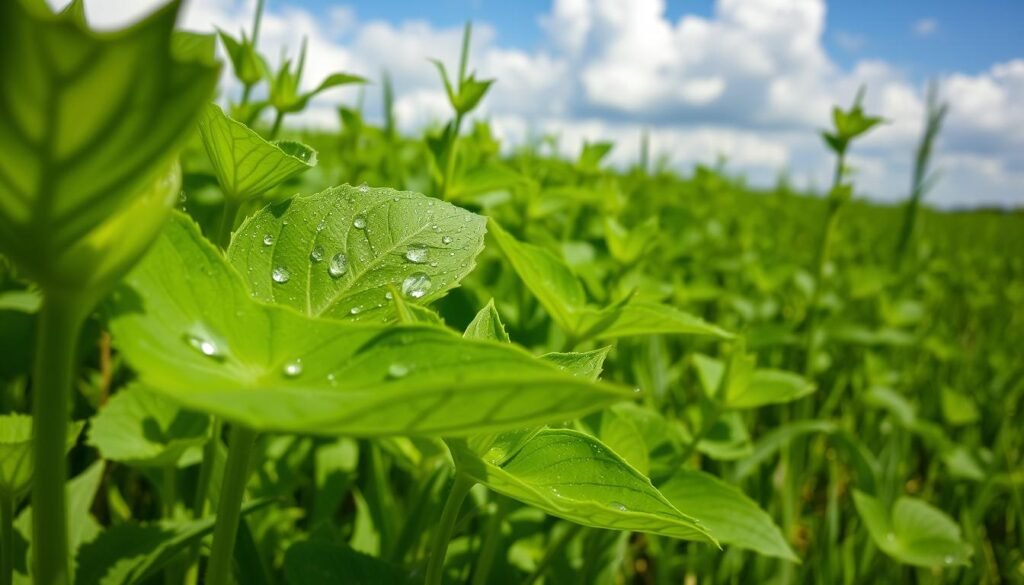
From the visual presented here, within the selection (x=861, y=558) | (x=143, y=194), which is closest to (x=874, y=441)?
(x=861, y=558)

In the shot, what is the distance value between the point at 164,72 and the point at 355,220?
425 millimetres

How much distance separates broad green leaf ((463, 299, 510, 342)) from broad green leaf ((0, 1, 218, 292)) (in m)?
0.35

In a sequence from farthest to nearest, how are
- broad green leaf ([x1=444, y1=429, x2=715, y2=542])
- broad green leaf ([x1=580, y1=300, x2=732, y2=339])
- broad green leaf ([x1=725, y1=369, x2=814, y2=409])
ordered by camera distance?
1. broad green leaf ([x1=725, y1=369, x2=814, y2=409])
2. broad green leaf ([x1=580, y1=300, x2=732, y2=339])
3. broad green leaf ([x1=444, y1=429, x2=715, y2=542])

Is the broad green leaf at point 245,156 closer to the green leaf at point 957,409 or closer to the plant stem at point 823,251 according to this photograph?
the plant stem at point 823,251

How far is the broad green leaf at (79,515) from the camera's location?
1.04 meters

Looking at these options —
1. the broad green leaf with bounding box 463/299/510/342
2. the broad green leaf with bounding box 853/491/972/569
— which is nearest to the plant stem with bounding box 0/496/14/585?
the broad green leaf with bounding box 463/299/510/342

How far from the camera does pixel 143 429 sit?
112cm

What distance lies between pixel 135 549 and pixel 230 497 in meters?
0.45

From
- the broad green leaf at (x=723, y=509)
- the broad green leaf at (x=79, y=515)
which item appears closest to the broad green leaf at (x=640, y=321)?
the broad green leaf at (x=723, y=509)

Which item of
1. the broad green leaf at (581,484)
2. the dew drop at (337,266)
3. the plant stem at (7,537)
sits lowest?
the plant stem at (7,537)

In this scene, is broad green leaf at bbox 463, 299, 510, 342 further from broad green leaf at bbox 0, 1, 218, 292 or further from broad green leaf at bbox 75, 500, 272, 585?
broad green leaf at bbox 75, 500, 272, 585

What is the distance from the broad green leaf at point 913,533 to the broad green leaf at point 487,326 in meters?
1.39

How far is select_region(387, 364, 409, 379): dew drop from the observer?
1.59ft

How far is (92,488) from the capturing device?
3.86 ft
